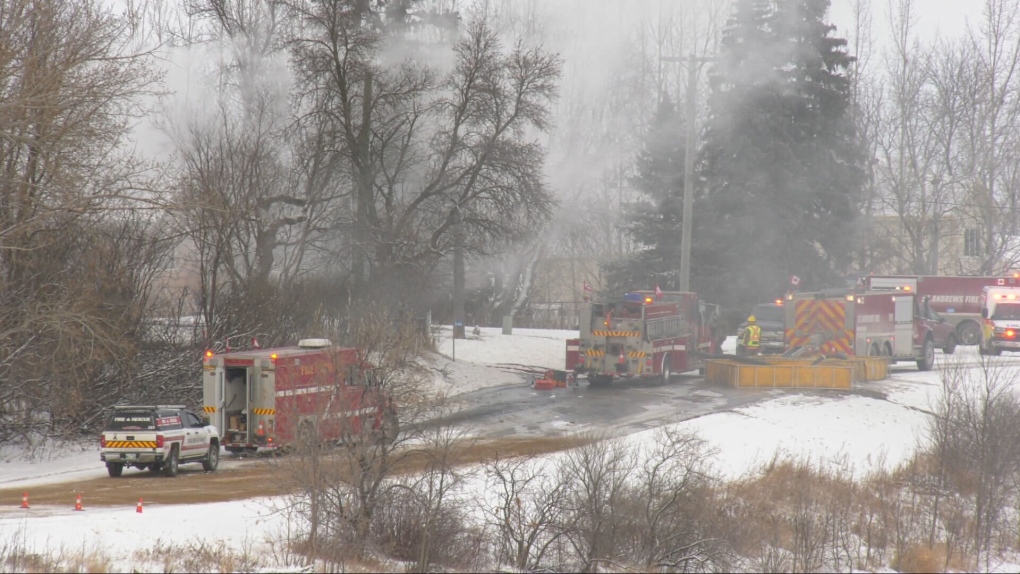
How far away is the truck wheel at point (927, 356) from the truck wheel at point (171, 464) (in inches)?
943

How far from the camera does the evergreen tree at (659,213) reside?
4334 centimetres

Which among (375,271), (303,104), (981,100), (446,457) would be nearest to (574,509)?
(446,457)

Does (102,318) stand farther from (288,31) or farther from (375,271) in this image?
(288,31)

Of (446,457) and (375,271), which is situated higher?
(375,271)

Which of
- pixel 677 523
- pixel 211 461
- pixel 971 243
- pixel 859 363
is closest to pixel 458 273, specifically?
pixel 859 363

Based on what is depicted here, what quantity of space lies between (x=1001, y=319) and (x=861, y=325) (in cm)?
801

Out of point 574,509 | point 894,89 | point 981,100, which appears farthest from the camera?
point 894,89

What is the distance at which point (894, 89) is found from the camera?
58.3 meters

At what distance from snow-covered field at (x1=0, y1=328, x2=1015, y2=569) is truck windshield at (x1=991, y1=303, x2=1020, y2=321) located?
163 cm

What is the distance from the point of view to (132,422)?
55.0 feet

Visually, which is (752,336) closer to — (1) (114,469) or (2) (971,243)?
(1) (114,469)

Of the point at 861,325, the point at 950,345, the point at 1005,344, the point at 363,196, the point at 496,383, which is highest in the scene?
the point at 363,196

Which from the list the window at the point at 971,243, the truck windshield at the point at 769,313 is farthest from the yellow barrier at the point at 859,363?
the window at the point at 971,243

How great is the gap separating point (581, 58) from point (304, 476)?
27.5m
